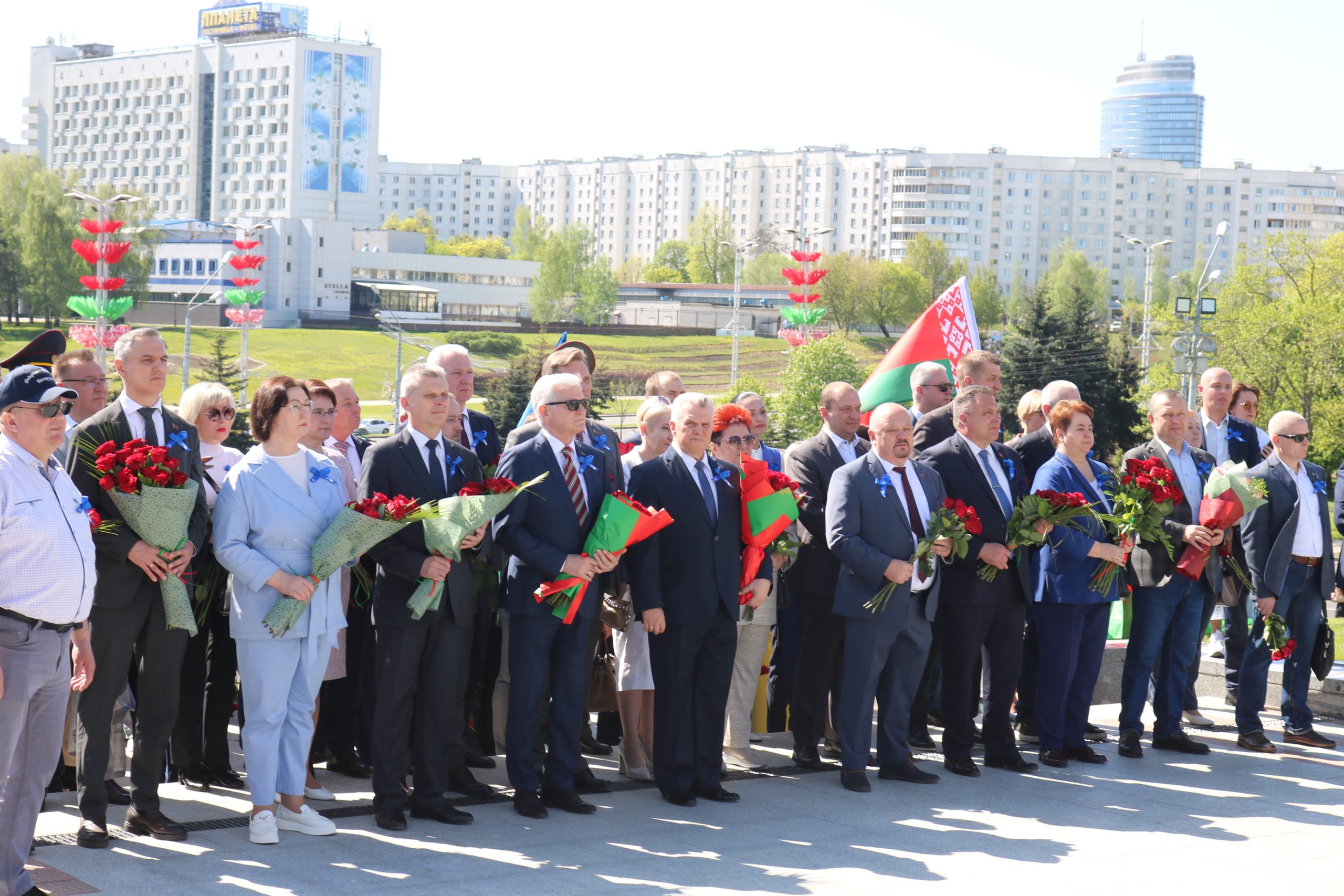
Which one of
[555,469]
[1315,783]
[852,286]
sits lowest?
[1315,783]

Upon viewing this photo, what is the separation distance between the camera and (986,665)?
8.08 meters

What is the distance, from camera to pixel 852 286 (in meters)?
111

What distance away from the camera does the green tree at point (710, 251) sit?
145 meters

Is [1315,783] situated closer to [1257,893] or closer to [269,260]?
[1257,893]

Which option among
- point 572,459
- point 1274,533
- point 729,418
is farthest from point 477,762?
point 1274,533

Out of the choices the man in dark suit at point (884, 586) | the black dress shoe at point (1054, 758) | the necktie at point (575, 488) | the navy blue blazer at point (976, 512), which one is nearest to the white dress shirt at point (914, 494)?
the man in dark suit at point (884, 586)

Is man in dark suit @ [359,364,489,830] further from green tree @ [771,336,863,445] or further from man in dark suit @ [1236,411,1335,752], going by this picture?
green tree @ [771,336,863,445]

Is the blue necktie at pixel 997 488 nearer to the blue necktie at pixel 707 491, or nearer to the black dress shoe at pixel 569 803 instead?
the blue necktie at pixel 707 491

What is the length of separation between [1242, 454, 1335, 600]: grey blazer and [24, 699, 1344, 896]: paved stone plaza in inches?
53.9

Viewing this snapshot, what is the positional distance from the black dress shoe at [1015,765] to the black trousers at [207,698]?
4144mm

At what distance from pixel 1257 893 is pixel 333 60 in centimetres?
12510

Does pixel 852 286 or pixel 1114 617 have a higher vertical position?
pixel 852 286

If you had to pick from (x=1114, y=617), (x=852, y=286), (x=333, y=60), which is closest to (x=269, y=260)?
(x=333, y=60)

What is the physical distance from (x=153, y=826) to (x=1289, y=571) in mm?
6671
